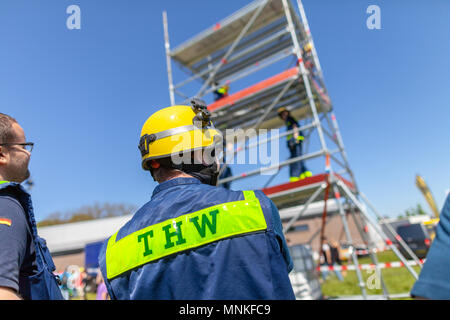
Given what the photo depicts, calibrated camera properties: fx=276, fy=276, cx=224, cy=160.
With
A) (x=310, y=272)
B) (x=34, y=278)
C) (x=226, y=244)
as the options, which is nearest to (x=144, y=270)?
(x=226, y=244)

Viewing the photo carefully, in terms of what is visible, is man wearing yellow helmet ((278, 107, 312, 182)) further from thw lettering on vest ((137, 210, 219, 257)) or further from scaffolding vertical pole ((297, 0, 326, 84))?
thw lettering on vest ((137, 210, 219, 257))

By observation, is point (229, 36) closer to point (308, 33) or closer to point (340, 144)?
point (308, 33)

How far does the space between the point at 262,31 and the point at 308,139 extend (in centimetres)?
327

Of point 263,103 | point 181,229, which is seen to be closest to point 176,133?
point 181,229

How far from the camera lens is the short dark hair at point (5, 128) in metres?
1.56

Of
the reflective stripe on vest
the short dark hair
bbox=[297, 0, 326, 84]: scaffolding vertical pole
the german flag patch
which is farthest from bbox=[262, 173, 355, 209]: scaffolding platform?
the german flag patch

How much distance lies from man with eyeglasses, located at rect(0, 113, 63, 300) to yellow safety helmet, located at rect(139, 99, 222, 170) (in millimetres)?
703

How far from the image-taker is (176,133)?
183cm

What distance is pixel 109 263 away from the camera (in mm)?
1467

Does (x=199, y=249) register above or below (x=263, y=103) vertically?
below

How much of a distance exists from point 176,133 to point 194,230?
2.51 ft
